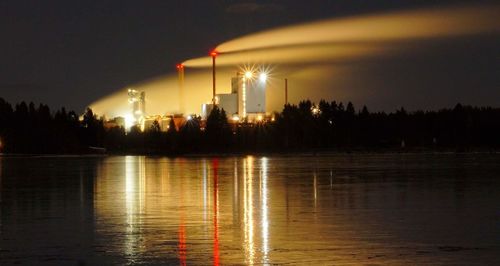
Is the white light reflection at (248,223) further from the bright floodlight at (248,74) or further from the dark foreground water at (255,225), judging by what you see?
the bright floodlight at (248,74)

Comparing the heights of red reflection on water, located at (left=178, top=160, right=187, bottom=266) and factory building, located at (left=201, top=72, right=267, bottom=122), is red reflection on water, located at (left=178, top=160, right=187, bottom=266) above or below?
below

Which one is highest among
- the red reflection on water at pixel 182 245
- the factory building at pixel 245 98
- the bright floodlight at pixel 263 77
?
the bright floodlight at pixel 263 77

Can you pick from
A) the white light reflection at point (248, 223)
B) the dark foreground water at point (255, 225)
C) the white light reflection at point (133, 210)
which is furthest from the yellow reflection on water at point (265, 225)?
the white light reflection at point (133, 210)

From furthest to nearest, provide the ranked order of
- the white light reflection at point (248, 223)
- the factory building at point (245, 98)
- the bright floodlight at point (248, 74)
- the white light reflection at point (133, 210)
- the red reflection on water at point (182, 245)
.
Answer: the factory building at point (245, 98)
the bright floodlight at point (248, 74)
the white light reflection at point (133, 210)
the white light reflection at point (248, 223)
the red reflection on water at point (182, 245)

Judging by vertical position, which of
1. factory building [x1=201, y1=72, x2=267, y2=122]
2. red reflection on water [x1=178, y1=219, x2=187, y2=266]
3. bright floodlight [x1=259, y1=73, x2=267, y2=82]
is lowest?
red reflection on water [x1=178, y1=219, x2=187, y2=266]

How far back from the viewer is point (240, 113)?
619 feet

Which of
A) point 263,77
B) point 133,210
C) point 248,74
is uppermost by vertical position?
point 248,74

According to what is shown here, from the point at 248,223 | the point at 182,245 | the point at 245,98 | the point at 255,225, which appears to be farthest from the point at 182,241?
the point at 245,98

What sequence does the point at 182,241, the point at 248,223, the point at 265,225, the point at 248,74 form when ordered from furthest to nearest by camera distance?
the point at 248,74, the point at 248,223, the point at 265,225, the point at 182,241

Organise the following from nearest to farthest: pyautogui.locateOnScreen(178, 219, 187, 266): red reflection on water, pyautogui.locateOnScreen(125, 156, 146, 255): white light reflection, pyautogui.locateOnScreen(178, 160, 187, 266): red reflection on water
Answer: pyautogui.locateOnScreen(178, 219, 187, 266): red reflection on water → pyautogui.locateOnScreen(178, 160, 187, 266): red reflection on water → pyautogui.locateOnScreen(125, 156, 146, 255): white light reflection

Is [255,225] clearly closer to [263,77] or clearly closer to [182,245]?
[182,245]

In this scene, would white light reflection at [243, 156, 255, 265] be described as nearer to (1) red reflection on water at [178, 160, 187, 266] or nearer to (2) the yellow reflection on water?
(2) the yellow reflection on water

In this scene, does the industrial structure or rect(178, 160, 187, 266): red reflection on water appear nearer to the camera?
rect(178, 160, 187, 266): red reflection on water

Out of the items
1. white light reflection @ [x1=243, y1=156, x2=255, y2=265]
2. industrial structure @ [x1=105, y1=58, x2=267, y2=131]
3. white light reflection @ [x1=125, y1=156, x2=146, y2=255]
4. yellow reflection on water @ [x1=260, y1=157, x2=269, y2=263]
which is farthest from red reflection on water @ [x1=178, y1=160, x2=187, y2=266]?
industrial structure @ [x1=105, y1=58, x2=267, y2=131]
